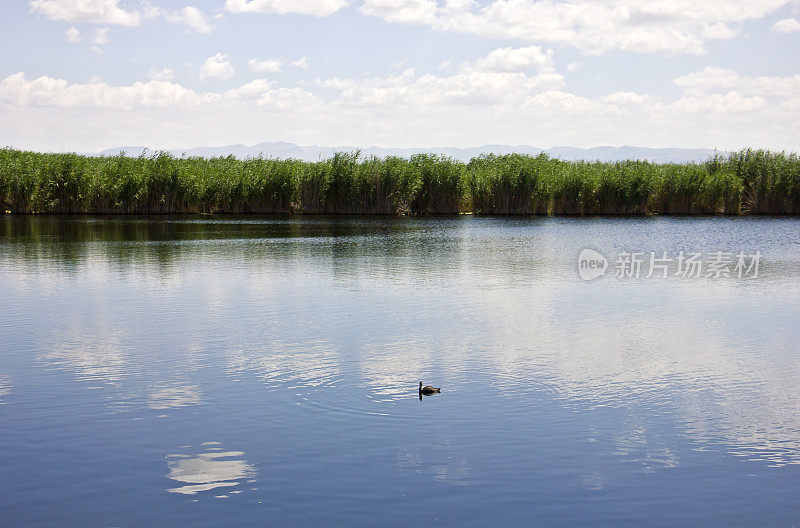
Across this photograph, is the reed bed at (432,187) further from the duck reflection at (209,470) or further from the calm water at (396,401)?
the duck reflection at (209,470)

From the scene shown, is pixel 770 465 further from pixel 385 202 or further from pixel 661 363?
pixel 385 202

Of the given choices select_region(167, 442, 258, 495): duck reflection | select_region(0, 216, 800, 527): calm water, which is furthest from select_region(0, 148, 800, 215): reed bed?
select_region(167, 442, 258, 495): duck reflection

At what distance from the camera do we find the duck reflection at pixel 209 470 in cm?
688

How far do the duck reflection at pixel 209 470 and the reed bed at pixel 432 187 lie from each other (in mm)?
40539

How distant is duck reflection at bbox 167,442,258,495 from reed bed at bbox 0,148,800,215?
40539mm

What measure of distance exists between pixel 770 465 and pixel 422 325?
283 inches

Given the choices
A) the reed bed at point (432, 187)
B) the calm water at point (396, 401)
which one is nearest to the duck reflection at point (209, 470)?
the calm water at point (396, 401)

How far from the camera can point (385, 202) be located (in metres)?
48.6

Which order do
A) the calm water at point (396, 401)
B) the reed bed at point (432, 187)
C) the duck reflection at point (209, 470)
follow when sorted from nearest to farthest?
the calm water at point (396, 401) → the duck reflection at point (209, 470) → the reed bed at point (432, 187)

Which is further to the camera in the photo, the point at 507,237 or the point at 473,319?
the point at 507,237

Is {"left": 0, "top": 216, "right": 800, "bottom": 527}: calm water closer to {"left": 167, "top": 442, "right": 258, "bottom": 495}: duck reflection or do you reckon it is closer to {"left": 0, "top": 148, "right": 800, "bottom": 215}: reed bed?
{"left": 167, "top": 442, "right": 258, "bottom": 495}: duck reflection

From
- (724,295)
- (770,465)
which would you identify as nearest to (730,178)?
(724,295)

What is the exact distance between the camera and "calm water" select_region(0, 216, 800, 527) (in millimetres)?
6645

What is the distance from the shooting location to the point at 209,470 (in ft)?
23.6
